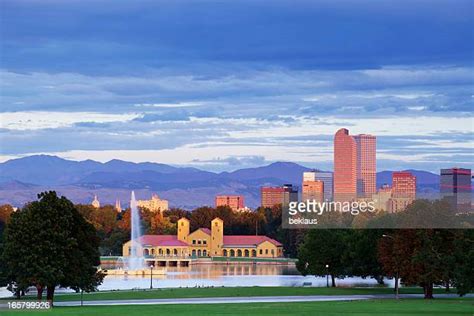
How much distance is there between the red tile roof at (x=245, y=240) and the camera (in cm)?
16325

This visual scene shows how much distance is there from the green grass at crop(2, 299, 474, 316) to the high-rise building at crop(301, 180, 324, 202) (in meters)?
87.9

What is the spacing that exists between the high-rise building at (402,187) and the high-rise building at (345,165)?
→ 5001 millimetres

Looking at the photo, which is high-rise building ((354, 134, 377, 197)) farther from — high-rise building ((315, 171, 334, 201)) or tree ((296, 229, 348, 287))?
tree ((296, 229, 348, 287))

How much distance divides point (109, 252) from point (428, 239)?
354 feet

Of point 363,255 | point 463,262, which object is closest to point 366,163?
point 363,255

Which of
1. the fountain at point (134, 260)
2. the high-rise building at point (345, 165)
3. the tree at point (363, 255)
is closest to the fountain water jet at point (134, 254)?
the fountain at point (134, 260)

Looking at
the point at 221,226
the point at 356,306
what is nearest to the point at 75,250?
the point at 356,306

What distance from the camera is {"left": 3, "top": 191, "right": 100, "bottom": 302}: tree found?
5316 centimetres

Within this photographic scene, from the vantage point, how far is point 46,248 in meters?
53.4

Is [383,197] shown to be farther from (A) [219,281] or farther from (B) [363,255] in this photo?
(B) [363,255]

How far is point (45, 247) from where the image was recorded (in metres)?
53.4

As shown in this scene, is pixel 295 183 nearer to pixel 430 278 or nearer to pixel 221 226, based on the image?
pixel 221 226

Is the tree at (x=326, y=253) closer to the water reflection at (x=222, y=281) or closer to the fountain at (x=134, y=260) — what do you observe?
the water reflection at (x=222, y=281)

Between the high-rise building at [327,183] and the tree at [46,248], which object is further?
the high-rise building at [327,183]
